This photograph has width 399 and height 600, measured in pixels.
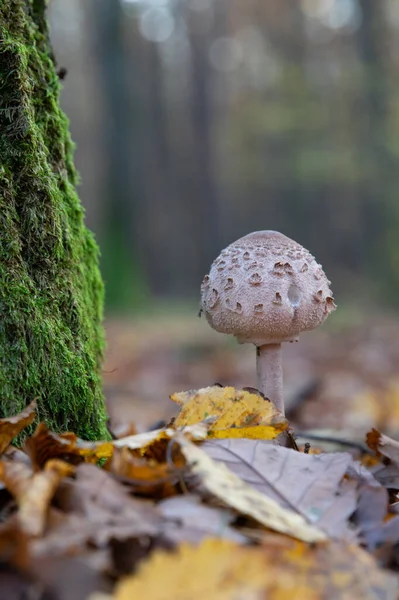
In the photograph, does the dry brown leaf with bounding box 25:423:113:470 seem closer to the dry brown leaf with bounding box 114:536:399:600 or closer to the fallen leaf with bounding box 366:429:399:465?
the dry brown leaf with bounding box 114:536:399:600

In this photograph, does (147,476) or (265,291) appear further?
(265,291)

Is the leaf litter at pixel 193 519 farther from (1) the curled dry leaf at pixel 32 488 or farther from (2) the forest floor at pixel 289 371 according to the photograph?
(2) the forest floor at pixel 289 371

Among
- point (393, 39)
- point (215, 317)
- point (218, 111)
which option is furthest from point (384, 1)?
point (215, 317)

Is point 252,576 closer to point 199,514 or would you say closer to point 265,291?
point 199,514

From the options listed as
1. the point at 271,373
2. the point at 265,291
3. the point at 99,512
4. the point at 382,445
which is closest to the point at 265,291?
the point at 265,291

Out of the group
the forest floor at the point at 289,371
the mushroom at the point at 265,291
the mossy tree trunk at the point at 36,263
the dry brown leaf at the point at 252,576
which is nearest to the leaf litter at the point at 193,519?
the dry brown leaf at the point at 252,576

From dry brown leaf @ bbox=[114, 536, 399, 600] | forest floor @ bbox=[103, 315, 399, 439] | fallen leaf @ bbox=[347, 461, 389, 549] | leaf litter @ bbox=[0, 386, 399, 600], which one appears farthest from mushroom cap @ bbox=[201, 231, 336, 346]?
forest floor @ bbox=[103, 315, 399, 439]
